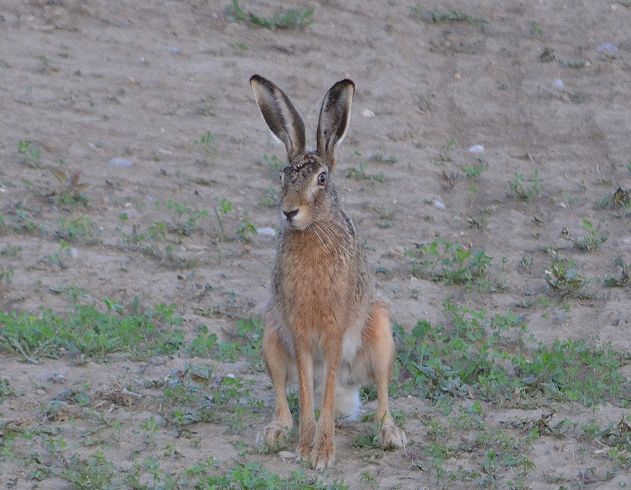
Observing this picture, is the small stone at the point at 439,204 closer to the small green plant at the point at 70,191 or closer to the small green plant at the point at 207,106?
the small green plant at the point at 207,106

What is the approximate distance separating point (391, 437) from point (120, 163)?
4.24m

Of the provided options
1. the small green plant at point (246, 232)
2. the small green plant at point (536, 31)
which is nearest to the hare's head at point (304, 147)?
the small green plant at point (246, 232)

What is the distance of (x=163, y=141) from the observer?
32.6ft

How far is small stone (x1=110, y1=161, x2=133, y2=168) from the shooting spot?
9430 millimetres

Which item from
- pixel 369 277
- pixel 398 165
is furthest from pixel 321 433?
pixel 398 165

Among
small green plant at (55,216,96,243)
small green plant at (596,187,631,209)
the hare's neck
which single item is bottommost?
small green plant at (55,216,96,243)

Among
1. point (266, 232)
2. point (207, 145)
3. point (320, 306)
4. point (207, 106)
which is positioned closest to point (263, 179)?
point (207, 145)

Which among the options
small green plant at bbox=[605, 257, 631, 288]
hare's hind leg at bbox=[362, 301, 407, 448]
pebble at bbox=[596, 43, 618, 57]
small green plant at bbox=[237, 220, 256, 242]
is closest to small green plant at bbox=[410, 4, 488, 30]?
pebble at bbox=[596, 43, 618, 57]

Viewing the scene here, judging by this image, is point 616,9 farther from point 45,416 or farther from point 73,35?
point 45,416

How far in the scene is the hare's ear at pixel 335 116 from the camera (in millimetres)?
6328

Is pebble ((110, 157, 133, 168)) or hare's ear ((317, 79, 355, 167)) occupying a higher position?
hare's ear ((317, 79, 355, 167))

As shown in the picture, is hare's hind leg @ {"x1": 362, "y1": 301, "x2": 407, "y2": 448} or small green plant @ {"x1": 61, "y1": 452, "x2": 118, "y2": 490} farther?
hare's hind leg @ {"x1": 362, "y1": 301, "x2": 407, "y2": 448}

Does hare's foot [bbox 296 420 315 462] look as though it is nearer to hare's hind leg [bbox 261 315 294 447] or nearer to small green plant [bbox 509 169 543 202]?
hare's hind leg [bbox 261 315 294 447]

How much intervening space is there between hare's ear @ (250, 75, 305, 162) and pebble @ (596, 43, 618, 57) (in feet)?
21.9
